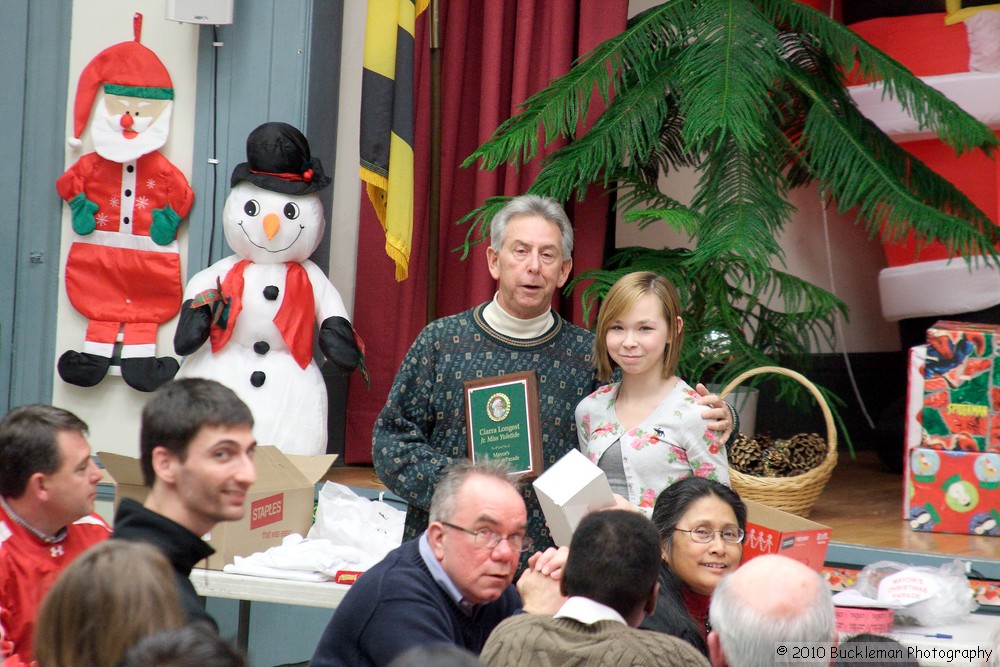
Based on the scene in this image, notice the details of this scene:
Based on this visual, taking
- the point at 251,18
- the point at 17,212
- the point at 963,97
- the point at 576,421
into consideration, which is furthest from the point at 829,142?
the point at 17,212

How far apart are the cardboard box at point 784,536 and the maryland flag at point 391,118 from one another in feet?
5.39

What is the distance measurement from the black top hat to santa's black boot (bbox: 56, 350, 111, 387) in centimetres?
79

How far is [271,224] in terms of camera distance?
3.61m

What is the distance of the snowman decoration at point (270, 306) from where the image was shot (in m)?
3.64

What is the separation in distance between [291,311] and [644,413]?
1.69 metres

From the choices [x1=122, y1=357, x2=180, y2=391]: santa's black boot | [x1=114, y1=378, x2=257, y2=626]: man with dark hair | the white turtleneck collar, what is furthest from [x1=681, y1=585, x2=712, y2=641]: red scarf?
[x1=122, y1=357, x2=180, y2=391]: santa's black boot

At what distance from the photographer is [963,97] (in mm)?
4129

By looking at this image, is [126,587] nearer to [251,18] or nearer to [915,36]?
[251,18]

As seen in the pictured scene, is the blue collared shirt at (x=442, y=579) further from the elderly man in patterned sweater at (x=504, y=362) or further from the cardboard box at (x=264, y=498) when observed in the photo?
the cardboard box at (x=264, y=498)

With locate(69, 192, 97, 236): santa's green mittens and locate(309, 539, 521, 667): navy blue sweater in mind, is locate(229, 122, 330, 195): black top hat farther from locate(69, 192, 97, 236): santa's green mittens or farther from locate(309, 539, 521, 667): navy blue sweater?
locate(309, 539, 521, 667): navy blue sweater

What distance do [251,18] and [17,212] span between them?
3.39 feet

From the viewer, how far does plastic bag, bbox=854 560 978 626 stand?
94.7 inches

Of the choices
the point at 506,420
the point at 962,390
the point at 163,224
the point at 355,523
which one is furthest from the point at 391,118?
the point at 962,390

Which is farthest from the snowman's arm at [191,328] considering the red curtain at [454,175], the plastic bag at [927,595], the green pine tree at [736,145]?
the plastic bag at [927,595]
